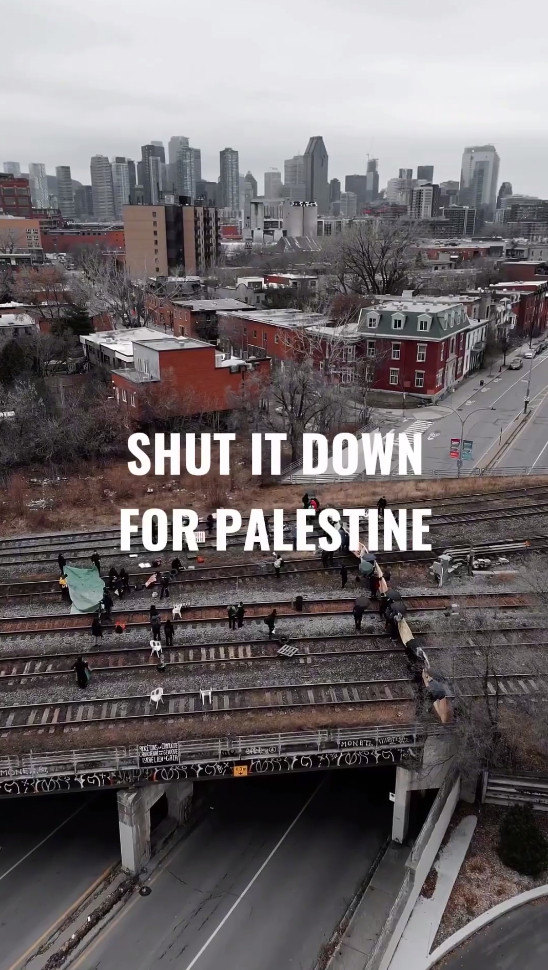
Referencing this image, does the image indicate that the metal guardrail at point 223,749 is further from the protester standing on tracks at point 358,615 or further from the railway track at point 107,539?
the railway track at point 107,539

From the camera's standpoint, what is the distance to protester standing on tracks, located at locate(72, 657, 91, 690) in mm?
17625

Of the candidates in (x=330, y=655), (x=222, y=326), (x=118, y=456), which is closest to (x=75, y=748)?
(x=330, y=655)

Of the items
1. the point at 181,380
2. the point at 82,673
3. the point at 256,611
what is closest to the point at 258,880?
the point at 82,673

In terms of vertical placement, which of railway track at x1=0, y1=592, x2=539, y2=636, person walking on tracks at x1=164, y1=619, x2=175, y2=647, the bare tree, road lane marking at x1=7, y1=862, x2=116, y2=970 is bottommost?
road lane marking at x1=7, y1=862, x2=116, y2=970

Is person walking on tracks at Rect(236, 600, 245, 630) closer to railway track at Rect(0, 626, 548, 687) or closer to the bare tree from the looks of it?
railway track at Rect(0, 626, 548, 687)

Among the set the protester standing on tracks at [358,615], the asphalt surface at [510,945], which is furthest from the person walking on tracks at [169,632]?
the asphalt surface at [510,945]

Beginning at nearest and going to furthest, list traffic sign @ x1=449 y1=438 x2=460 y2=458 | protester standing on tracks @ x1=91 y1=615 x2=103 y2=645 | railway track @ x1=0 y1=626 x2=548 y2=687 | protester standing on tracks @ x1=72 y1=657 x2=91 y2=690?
protester standing on tracks @ x1=72 y1=657 x2=91 y2=690 < railway track @ x1=0 y1=626 x2=548 y2=687 < protester standing on tracks @ x1=91 y1=615 x2=103 y2=645 < traffic sign @ x1=449 y1=438 x2=460 y2=458

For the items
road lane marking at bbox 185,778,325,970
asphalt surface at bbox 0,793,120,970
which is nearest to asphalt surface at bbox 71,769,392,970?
road lane marking at bbox 185,778,325,970

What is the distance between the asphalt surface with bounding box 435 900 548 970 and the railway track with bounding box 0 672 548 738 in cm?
457

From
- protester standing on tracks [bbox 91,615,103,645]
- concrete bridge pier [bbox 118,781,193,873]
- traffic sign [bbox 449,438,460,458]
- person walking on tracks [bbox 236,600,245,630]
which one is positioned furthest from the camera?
traffic sign [bbox 449,438,460,458]

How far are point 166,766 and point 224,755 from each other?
50.2 inches

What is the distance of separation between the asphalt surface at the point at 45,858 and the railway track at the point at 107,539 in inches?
394

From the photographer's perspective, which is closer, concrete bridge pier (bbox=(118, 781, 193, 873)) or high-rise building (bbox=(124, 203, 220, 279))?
concrete bridge pier (bbox=(118, 781, 193, 873))

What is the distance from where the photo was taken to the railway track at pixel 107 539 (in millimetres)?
26688
